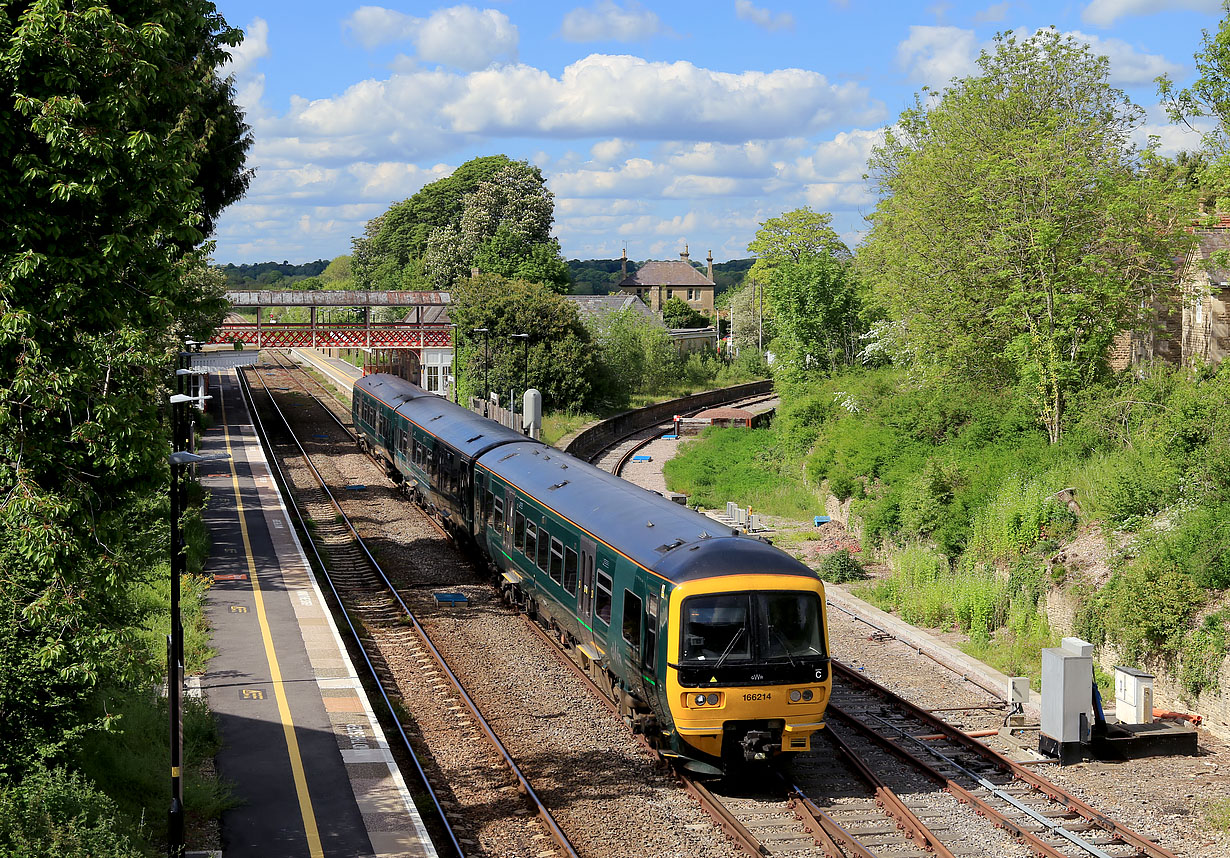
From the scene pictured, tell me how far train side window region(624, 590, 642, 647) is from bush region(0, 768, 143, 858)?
20.0ft

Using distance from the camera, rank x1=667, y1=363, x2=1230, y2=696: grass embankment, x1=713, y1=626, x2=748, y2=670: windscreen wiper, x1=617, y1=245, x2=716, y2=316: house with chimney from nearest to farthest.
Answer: x1=713, y1=626, x2=748, y2=670: windscreen wiper, x1=667, y1=363, x2=1230, y2=696: grass embankment, x1=617, y1=245, x2=716, y2=316: house with chimney

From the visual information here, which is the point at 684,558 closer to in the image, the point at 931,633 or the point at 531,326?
the point at 931,633

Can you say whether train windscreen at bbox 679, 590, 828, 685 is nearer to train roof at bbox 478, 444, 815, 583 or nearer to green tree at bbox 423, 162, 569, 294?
train roof at bbox 478, 444, 815, 583

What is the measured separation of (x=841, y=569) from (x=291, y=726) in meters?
14.4

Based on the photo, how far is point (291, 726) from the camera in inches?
610

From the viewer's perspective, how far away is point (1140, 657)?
17578 millimetres

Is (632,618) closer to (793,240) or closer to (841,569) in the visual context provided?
(841,569)

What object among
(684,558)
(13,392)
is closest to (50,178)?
(13,392)

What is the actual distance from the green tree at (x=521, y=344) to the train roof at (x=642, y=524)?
30.3 meters

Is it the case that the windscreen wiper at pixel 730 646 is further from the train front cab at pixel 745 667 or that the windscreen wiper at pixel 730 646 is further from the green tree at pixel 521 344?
the green tree at pixel 521 344

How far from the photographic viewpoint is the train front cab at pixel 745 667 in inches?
503

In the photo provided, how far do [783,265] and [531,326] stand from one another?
40.2 feet

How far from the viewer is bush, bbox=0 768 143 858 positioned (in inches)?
348

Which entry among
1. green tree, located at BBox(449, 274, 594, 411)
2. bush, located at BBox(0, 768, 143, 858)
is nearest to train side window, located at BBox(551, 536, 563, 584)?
bush, located at BBox(0, 768, 143, 858)
